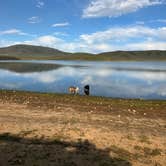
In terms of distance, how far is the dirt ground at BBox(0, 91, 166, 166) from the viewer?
8883 mm

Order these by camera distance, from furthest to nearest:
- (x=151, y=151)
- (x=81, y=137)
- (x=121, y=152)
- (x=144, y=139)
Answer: (x=81, y=137) → (x=144, y=139) → (x=151, y=151) → (x=121, y=152)

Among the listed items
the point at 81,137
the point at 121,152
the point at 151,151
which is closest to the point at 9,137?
the point at 81,137

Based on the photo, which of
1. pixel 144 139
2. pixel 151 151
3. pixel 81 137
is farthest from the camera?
pixel 81 137

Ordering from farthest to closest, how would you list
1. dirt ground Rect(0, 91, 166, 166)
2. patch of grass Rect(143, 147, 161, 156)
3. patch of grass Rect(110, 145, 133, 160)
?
patch of grass Rect(143, 147, 161, 156) → patch of grass Rect(110, 145, 133, 160) → dirt ground Rect(0, 91, 166, 166)

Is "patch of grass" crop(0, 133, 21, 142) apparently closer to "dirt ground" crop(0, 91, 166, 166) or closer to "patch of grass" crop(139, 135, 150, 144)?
"dirt ground" crop(0, 91, 166, 166)

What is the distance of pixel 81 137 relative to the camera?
11.0m

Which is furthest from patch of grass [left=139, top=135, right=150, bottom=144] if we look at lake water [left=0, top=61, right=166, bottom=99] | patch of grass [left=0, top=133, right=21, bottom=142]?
lake water [left=0, top=61, right=166, bottom=99]

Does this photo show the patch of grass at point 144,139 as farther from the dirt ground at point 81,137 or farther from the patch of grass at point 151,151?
the patch of grass at point 151,151

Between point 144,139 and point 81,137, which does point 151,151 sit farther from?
point 81,137

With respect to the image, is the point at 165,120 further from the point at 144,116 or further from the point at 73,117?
the point at 73,117

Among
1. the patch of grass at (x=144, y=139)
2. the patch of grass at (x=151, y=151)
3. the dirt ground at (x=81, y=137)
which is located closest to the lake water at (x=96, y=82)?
the dirt ground at (x=81, y=137)

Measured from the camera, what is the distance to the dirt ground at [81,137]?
8883 millimetres

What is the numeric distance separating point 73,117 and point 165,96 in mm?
17154

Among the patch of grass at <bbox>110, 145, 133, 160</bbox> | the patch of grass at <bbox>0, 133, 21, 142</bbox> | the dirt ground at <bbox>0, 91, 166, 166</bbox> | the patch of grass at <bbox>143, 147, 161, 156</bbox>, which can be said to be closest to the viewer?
the dirt ground at <bbox>0, 91, 166, 166</bbox>
